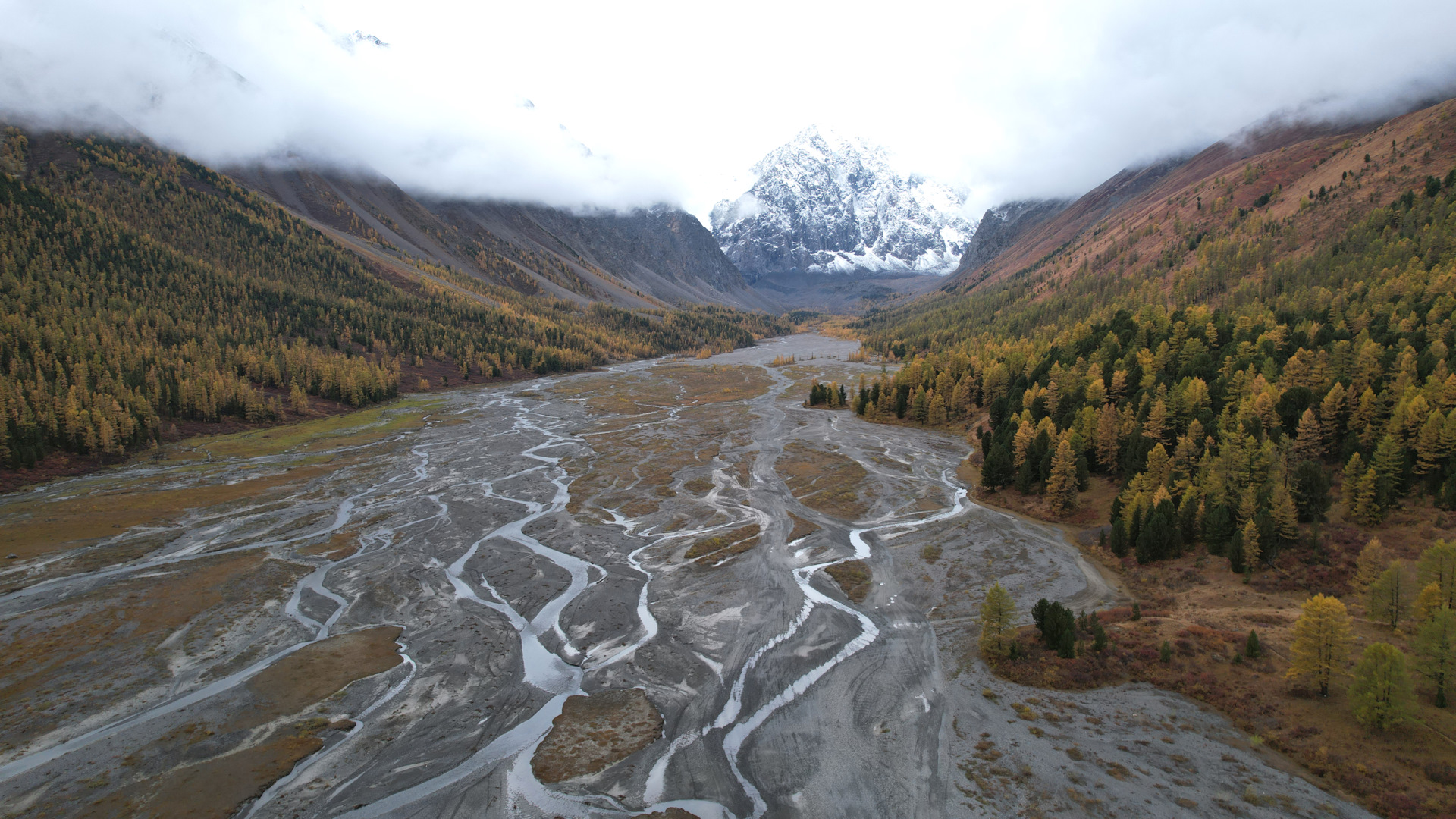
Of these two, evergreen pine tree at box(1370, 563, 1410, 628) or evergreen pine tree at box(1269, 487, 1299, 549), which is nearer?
evergreen pine tree at box(1370, 563, 1410, 628)

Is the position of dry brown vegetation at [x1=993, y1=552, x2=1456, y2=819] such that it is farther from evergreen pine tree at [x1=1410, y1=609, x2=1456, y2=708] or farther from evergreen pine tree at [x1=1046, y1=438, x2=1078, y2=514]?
evergreen pine tree at [x1=1046, y1=438, x2=1078, y2=514]

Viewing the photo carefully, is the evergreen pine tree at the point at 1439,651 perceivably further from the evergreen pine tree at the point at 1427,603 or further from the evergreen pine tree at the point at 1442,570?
the evergreen pine tree at the point at 1442,570

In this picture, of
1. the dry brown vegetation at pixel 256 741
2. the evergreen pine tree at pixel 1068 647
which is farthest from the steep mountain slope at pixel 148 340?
the evergreen pine tree at pixel 1068 647

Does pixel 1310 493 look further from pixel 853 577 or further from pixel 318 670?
pixel 318 670

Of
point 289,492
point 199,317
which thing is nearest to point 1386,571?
point 289,492

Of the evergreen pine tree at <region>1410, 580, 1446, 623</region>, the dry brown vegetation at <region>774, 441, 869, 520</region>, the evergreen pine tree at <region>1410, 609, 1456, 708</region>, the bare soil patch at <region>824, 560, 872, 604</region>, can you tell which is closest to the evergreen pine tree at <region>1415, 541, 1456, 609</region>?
the evergreen pine tree at <region>1410, 580, 1446, 623</region>

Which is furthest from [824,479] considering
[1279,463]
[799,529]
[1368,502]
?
[1368,502]
